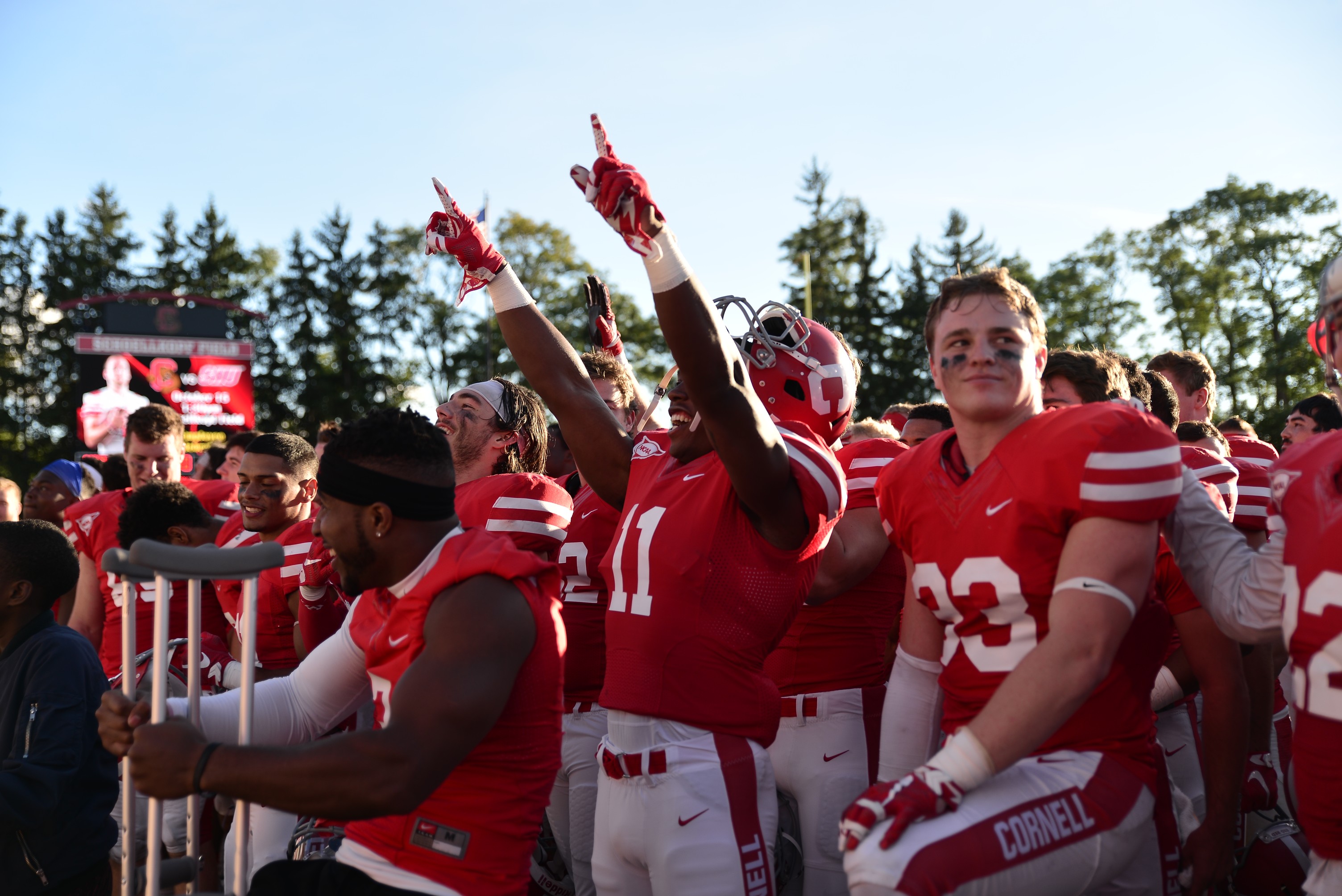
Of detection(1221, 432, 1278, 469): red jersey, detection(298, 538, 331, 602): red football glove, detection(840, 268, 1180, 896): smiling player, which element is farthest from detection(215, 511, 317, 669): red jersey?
detection(1221, 432, 1278, 469): red jersey

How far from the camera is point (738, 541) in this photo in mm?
3133

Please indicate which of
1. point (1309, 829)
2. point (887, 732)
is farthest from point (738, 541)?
point (1309, 829)

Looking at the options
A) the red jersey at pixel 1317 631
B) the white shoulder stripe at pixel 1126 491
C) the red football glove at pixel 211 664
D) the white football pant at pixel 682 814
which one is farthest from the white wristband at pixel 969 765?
the red football glove at pixel 211 664

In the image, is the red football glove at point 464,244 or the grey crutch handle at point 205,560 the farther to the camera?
the red football glove at point 464,244

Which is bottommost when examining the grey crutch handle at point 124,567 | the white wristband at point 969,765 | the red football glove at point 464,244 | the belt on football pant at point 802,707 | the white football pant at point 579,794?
the white football pant at point 579,794

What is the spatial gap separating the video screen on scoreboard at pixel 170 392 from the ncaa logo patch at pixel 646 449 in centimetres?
2089

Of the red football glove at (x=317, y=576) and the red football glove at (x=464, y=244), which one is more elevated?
the red football glove at (x=464, y=244)

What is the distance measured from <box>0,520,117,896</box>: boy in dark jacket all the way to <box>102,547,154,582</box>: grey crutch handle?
175cm

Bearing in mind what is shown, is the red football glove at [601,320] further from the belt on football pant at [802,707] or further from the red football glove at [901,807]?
the red football glove at [901,807]

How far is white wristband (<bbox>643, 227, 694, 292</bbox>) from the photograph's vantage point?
109 inches

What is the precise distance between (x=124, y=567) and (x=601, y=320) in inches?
130

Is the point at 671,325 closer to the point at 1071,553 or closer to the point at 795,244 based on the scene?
the point at 1071,553

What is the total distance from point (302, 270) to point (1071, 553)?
1889 inches

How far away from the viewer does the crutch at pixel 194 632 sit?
7.59 feet
